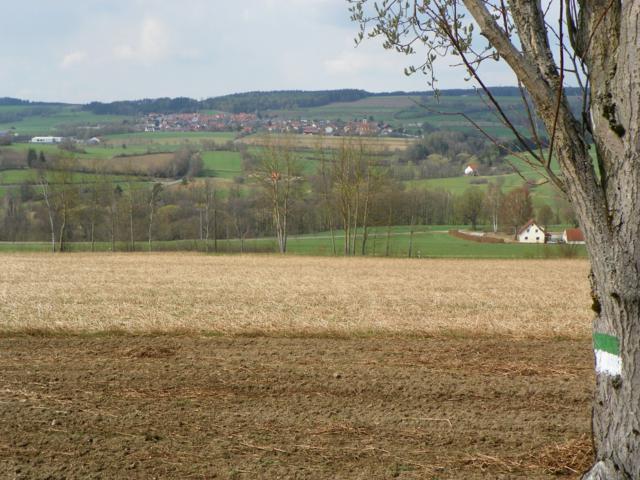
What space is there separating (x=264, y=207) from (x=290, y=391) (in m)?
49.5

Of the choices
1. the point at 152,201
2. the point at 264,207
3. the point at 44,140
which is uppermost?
the point at 44,140

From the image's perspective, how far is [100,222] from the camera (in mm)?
61531

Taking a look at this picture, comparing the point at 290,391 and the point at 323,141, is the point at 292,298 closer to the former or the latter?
the point at 290,391

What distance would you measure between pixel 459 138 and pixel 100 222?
50.4m

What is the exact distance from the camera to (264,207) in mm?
57938

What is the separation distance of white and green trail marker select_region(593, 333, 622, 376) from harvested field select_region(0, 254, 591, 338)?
9.50 m

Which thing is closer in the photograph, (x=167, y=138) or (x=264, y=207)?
(x=264, y=207)

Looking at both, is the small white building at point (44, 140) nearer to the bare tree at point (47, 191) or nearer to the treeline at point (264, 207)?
the treeline at point (264, 207)

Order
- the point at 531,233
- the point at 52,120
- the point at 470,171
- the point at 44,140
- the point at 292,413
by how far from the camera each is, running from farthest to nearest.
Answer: the point at 52,120 → the point at 44,140 → the point at 470,171 → the point at 531,233 → the point at 292,413

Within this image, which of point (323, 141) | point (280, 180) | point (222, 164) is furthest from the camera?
point (222, 164)

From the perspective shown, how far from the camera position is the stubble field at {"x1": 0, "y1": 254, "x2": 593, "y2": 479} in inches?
255

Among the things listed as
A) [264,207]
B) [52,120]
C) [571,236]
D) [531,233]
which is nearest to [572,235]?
[571,236]

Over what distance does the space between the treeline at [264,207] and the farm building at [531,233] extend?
1924 millimetres

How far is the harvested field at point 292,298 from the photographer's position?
15.4m
